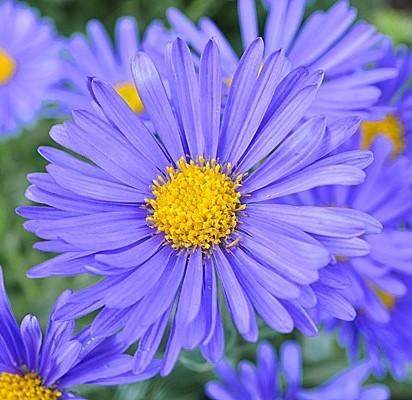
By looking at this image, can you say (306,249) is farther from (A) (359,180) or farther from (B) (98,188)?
(B) (98,188)

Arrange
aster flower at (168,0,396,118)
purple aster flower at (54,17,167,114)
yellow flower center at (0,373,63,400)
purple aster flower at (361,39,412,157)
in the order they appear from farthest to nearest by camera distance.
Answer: purple aster flower at (54,17,167,114), purple aster flower at (361,39,412,157), aster flower at (168,0,396,118), yellow flower center at (0,373,63,400)

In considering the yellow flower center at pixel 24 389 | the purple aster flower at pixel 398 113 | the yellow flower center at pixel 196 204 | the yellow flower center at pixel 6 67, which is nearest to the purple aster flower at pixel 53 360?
the yellow flower center at pixel 24 389

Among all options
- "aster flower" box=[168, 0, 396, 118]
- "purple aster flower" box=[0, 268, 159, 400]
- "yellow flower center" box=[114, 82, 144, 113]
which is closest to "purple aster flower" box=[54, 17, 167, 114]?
"yellow flower center" box=[114, 82, 144, 113]

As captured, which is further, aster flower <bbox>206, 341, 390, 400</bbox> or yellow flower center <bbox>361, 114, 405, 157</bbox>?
yellow flower center <bbox>361, 114, 405, 157</bbox>

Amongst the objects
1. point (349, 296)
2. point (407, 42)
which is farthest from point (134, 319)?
point (407, 42)

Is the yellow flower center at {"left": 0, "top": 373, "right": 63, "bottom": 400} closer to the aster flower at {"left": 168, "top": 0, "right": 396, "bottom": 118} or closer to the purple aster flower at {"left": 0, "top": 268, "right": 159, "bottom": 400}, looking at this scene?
the purple aster flower at {"left": 0, "top": 268, "right": 159, "bottom": 400}

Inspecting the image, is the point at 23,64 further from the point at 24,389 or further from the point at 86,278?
the point at 24,389

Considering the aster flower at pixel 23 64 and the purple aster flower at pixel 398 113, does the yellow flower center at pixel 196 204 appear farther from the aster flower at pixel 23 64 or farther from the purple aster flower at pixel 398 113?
the aster flower at pixel 23 64
